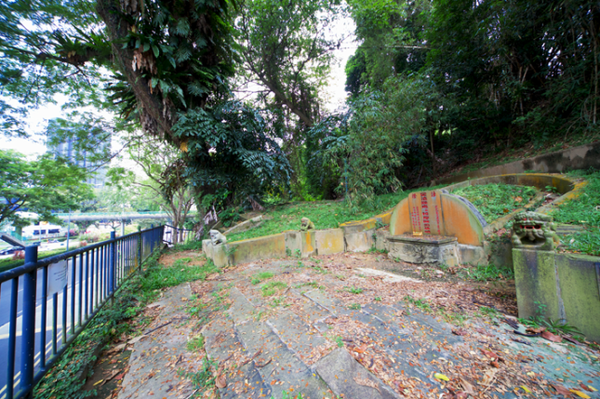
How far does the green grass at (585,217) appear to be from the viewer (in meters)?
2.55

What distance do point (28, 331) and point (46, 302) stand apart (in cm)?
30

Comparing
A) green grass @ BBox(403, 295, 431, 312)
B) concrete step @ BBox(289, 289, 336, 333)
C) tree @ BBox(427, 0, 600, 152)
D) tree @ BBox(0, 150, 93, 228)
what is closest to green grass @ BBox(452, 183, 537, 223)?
green grass @ BBox(403, 295, 431, 312)

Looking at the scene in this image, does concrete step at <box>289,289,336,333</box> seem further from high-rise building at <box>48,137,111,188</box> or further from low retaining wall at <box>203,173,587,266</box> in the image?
high-rise building at <box>48,137,111,188</box>

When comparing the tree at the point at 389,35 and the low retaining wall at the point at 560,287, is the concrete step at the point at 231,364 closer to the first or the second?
the low retaining wall at the point at 560,287

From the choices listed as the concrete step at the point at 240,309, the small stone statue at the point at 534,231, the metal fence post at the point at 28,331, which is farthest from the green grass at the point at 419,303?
the metal fence post at the point at 28,331

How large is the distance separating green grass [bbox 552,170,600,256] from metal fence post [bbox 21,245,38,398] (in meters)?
4.57

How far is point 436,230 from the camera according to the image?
4.76m

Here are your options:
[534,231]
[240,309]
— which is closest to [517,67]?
[534,231]

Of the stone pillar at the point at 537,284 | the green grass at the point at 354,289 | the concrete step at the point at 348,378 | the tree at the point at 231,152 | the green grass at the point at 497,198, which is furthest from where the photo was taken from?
the tree at the point at 231,152

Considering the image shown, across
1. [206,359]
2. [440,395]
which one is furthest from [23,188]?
[440,395]

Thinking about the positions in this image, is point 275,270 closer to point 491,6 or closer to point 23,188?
point 491,6

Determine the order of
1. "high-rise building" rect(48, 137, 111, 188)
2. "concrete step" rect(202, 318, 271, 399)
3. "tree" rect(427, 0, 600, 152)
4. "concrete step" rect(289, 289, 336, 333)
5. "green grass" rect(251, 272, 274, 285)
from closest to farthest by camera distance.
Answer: "concrete step" rect(202, 318, 271, 399) → "concrete step" rect(289, 289, 336, 333) → "green grass" rect(251, 272, 274, 285) → "tree" rect(427, 0, 600, 152) → "high-rise building" rect(48, 137, 111, 188)

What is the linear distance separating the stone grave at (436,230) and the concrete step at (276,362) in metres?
3.39

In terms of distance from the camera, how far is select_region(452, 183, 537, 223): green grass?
4562mm
